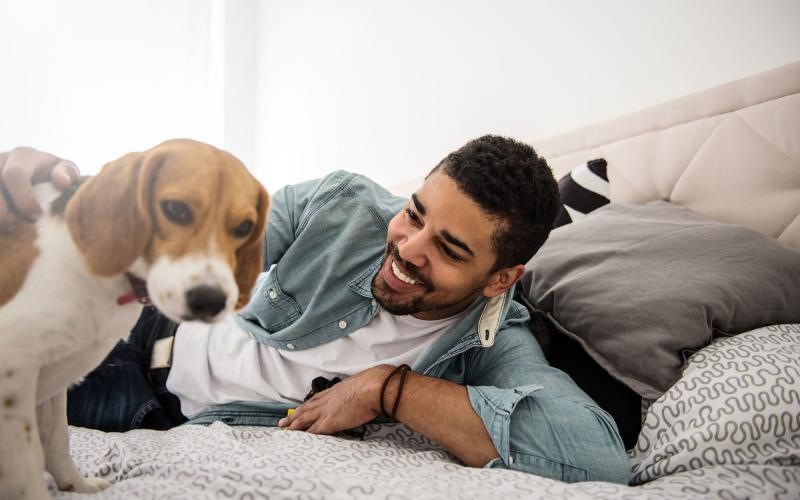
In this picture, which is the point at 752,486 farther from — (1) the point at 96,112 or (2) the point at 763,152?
(1) the point at 96,112

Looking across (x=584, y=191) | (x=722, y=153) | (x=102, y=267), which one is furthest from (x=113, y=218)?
(x=722, y=153)

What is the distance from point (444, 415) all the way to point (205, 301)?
593 millimetres

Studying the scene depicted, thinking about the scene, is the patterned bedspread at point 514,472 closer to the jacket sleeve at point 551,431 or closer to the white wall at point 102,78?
the jacket sleeve at point 551,431

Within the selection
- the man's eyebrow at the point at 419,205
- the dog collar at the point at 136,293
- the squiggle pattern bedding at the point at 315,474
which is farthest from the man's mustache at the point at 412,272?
the dog collar at the point at 136,293

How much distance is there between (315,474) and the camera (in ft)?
2.14

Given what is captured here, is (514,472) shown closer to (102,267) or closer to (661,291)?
(661,291)

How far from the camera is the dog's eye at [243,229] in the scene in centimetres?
46

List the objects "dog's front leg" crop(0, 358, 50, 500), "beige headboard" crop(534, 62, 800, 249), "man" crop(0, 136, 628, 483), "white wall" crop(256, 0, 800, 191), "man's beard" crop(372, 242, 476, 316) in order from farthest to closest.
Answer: "white wall" crop(256, 0, 800, 191) → "beige headboard" crop(534, 62, 800, 249) → "man's beard" crop(372, 242, 476, 316) → "man" crop(0, 136, 628, 483) → "dog's front leg" crop(0, 358, 50, 500)

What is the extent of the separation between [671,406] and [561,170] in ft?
3.32

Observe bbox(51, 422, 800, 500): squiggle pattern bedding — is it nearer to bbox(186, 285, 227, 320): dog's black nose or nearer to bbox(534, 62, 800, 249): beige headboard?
bbox(186, 285, 227, 320): dog's black nose

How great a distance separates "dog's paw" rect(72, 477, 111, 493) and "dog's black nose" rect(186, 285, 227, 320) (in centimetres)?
31

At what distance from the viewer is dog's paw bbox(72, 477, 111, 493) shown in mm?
530

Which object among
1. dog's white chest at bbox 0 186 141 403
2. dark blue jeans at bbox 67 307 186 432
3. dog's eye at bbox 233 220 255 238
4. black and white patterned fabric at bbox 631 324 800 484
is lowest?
dark blue jeans at bbox 67 307 186 432

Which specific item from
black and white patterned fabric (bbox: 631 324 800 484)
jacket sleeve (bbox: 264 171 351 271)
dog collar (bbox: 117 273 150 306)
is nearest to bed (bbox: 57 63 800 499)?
black and white patterned fabric (bbox: 631 324 800 484)
